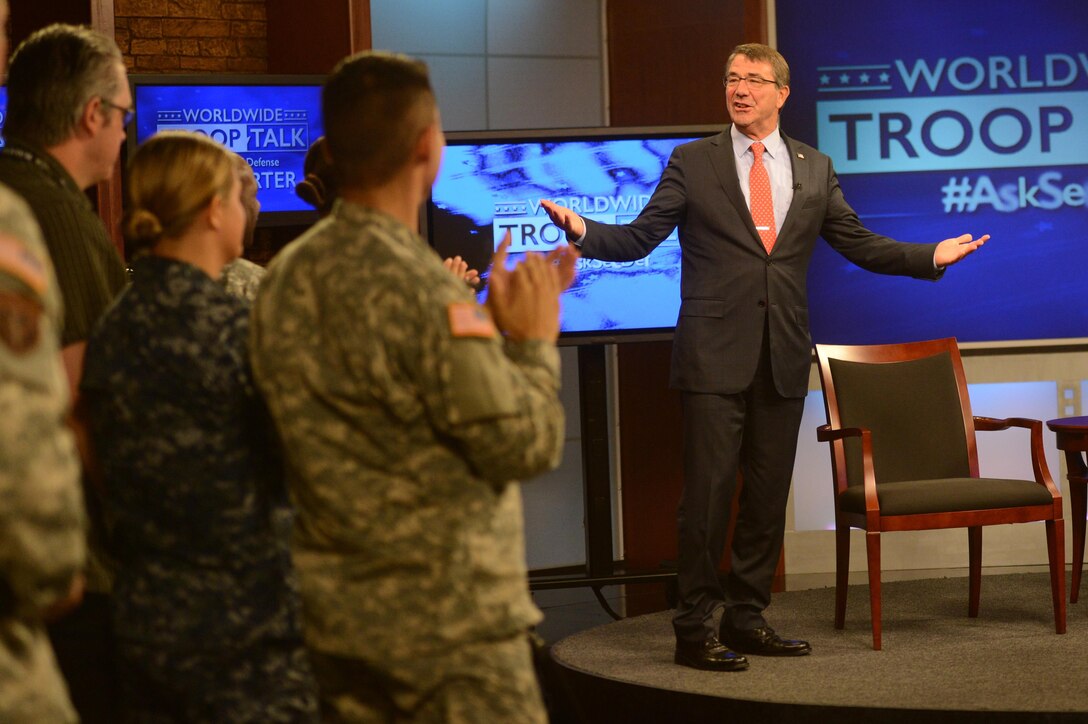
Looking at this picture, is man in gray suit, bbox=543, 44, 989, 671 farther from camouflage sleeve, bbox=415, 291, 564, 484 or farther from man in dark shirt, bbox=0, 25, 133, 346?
camouflage sleeve, bbox=415, 291, 564, 484

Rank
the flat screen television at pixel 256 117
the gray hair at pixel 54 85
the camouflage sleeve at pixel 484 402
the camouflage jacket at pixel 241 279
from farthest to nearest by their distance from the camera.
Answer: the flat screen television at pixel 256 117 < the camouflage jacket at pixel 241 279 < the gray hair at pixel 54 85 < the camouflage sleeve at pixel 484 402

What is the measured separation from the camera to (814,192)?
4.33 meters

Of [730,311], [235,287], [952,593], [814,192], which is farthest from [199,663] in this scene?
[952,593]

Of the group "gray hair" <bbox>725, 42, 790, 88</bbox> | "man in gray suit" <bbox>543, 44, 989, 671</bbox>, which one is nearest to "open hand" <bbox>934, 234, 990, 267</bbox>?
"man in gray suit" <bbox>543, 44, 989, 671</bbox>

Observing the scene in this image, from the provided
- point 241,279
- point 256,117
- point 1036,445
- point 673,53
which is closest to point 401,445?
point 241,279

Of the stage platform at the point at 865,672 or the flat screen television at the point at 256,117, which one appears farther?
the flat screen television at the point at 256,117

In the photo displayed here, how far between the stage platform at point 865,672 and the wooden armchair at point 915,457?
0.59ft

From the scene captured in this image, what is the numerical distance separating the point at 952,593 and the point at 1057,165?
2.09 m

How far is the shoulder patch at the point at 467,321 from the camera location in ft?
5.46

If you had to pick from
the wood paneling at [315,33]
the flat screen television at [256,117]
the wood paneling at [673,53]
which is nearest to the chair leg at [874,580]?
the wood paneling at [673,53]

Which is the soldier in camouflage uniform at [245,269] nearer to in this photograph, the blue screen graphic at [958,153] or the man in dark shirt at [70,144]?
the man in dark shirt at [70,144]

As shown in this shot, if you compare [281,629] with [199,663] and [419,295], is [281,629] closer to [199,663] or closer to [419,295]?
[199,663]

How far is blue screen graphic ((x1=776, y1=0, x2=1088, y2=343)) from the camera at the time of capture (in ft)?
20.2

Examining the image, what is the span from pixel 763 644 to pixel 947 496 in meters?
0.81
